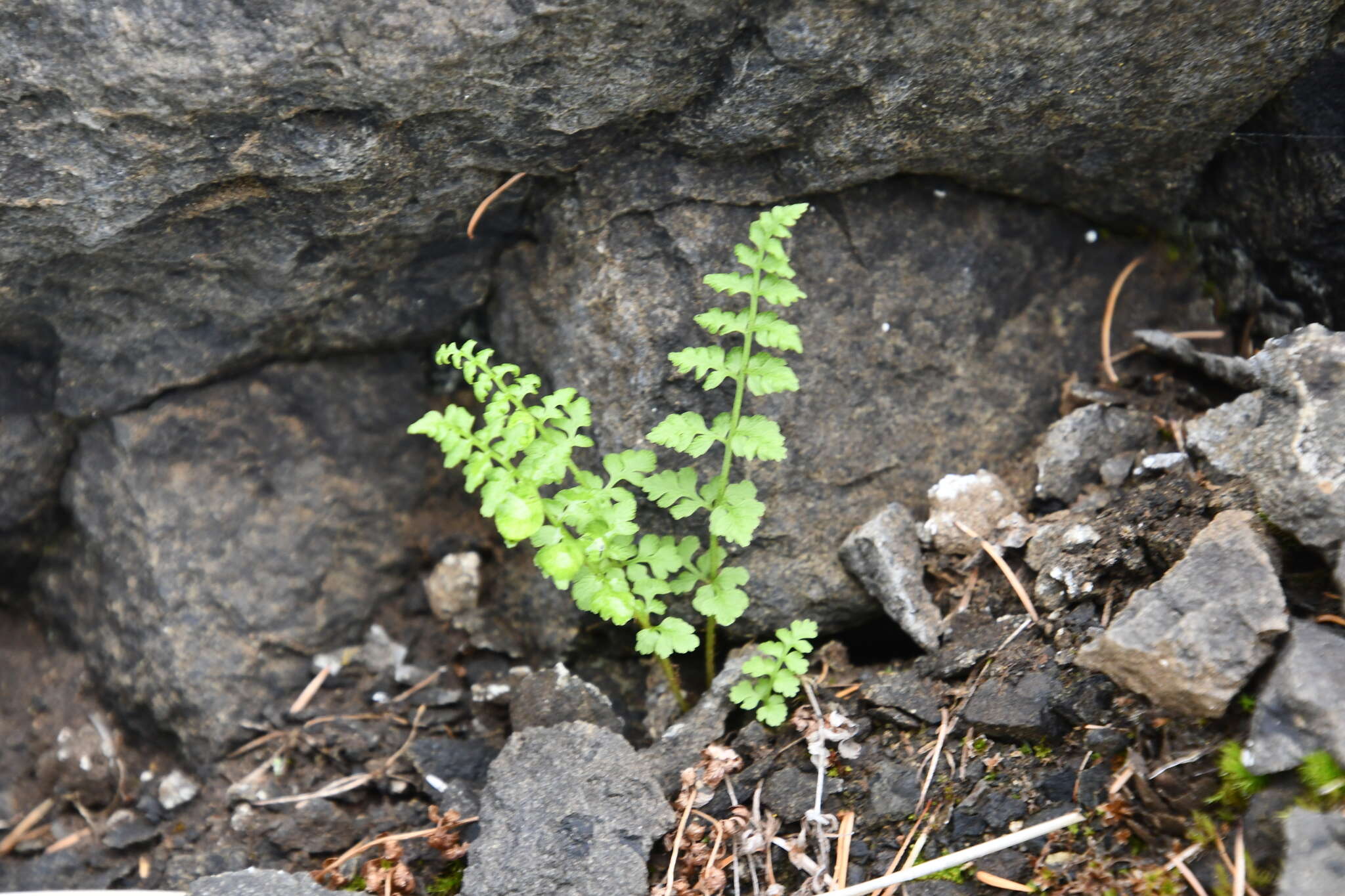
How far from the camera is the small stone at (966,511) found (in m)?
3.25

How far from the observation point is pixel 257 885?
2.86 m

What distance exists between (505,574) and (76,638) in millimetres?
1615

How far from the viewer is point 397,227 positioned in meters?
3.28

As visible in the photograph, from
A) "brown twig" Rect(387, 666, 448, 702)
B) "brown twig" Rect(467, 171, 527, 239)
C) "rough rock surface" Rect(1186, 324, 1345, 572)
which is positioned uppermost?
"brown twig" Rect(467, 171, 527, 239)

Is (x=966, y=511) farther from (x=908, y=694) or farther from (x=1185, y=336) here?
(x=1185, y=336)

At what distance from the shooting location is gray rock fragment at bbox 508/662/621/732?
126 inches

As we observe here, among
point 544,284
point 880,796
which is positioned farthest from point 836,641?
point 544,284

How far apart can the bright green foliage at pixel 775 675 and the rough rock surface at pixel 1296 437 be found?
126cm

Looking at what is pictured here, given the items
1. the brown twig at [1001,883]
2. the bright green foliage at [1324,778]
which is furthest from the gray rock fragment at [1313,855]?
the brown twig at [1001,883]

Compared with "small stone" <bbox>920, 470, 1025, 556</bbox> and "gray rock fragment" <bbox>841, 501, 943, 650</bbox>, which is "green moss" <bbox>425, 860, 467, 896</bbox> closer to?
"gray rock fragment" <bbox>841, 501, 943, 650</bbox>

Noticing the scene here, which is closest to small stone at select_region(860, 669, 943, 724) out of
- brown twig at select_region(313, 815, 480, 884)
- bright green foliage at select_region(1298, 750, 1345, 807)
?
bright green foliage at select_region(1298, 750, 1345, 807)

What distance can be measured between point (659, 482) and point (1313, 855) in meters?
1.81

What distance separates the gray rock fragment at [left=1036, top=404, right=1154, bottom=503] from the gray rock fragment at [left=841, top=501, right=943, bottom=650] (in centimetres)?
45

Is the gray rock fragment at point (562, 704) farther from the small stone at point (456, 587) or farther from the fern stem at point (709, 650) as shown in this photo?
the small stone at point (456, 587)
